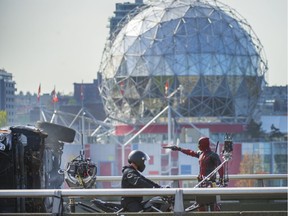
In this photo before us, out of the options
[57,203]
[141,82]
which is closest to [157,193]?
[57,203]

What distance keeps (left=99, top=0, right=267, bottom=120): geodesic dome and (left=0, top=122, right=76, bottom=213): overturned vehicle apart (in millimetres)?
83350

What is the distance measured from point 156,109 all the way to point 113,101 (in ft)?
16.3

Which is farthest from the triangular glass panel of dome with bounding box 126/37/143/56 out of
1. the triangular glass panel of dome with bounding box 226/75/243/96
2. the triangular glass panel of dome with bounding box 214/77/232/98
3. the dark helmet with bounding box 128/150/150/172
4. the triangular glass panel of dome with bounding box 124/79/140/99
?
the dark helmet with bounding box 128/150/150/172

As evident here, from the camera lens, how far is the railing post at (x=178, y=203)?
12.3 meters

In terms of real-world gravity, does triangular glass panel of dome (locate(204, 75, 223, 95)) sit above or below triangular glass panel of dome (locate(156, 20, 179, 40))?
below

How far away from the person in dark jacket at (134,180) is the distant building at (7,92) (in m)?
38.2

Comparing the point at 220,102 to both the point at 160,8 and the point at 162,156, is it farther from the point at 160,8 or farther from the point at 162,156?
the point at 162,156

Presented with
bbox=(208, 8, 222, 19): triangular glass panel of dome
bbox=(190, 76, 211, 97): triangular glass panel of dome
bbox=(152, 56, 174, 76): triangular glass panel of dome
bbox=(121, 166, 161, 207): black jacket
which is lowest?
bbox=(121, 166, 161, 207): black jacket

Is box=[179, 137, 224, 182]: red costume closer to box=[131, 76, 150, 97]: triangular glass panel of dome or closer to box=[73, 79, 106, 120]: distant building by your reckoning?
box=[131, 76, 150, 97]: triangular glass panel of dome

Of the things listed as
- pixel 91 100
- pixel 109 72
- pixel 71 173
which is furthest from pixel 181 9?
pixel 71 173

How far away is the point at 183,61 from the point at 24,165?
85.1 m

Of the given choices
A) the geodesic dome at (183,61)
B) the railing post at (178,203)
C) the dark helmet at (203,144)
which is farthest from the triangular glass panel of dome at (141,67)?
the railing post at (178,203)

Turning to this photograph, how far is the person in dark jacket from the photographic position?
13547 mm

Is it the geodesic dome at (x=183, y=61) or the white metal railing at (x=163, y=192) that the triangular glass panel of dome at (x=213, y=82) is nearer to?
the geodesic dome at (x=183, y=61)
